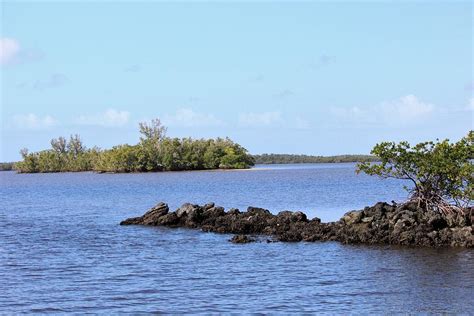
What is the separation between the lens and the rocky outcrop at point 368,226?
33.6 metres

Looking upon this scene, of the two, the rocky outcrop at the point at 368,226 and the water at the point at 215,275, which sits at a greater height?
the rocky outcrop at the point at 368,226

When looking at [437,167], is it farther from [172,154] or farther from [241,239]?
[172,154]

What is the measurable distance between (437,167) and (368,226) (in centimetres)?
438

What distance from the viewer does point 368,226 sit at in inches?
1423

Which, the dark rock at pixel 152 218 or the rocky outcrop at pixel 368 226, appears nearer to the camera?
the rocky outcrop at pixel 368 226

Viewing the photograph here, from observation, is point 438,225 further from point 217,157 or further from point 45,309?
point 217,157

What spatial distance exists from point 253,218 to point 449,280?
1816 centimetres

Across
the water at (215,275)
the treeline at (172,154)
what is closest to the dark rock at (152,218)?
the water at (215,275)

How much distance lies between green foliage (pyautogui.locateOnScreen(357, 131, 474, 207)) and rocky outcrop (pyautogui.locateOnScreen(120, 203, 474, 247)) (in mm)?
996

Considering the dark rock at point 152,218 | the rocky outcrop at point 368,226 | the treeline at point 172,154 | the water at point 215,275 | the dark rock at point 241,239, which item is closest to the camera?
the water at point 215,275

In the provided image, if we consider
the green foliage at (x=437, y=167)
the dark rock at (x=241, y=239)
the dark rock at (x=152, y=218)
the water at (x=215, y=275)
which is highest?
the green foliage at (x=437, y=167)

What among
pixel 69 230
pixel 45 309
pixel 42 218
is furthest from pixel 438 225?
pixel 42 218

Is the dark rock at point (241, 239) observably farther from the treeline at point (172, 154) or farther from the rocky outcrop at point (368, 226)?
the treeline at point (172, 154)

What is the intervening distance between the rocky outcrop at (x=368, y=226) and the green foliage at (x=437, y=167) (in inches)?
39.2
